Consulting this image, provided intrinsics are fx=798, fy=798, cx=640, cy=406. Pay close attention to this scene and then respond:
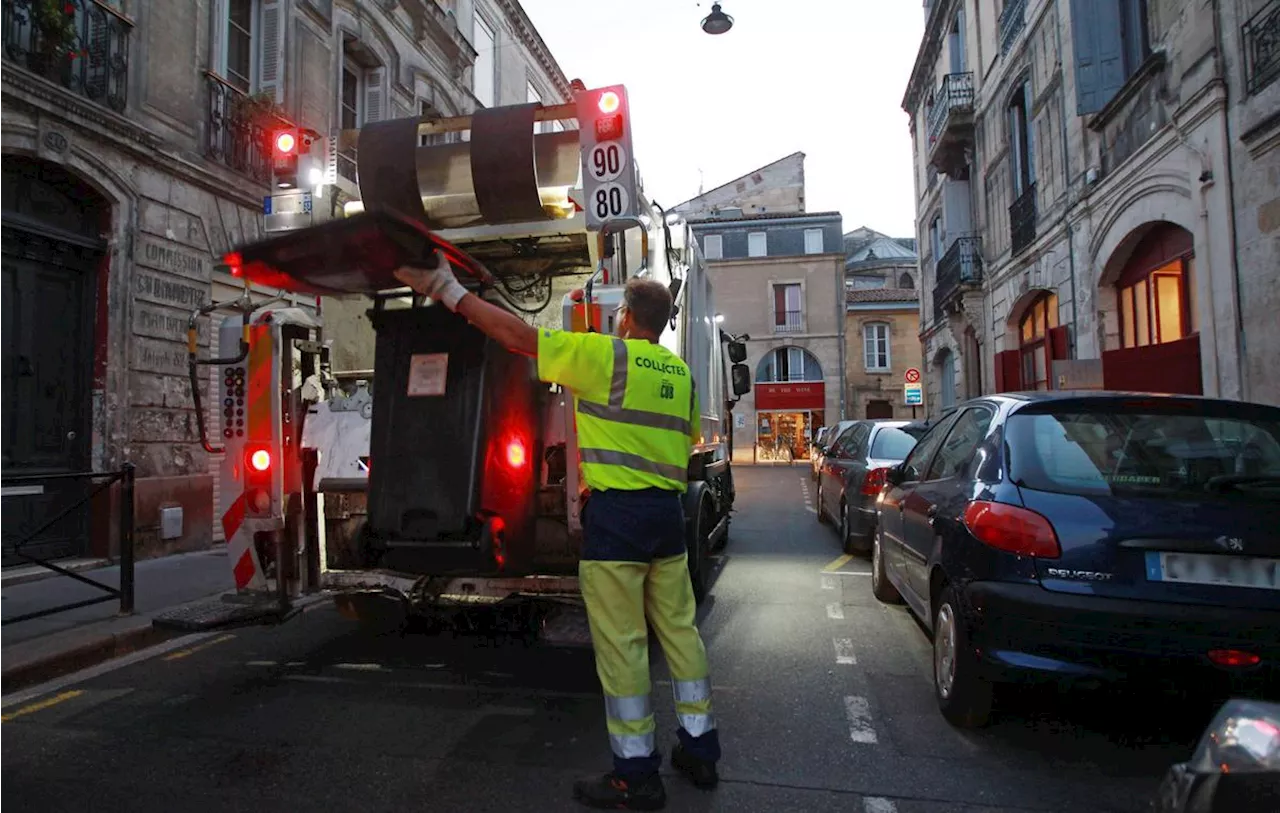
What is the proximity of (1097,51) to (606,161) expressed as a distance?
386 inches

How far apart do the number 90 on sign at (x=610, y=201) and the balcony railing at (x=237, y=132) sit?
22.7 feet

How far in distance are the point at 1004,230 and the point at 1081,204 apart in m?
4.75

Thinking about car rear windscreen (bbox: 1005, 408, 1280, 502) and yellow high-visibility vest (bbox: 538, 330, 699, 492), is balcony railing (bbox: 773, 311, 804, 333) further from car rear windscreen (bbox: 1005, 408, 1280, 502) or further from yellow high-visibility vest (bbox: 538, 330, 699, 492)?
yellow high-visibility vest (bbox: 538, 330, 699, 492)

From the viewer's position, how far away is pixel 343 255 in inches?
136

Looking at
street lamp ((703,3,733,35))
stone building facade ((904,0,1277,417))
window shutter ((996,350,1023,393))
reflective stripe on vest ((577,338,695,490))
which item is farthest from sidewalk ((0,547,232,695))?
street lamp ((703,3,733,35))

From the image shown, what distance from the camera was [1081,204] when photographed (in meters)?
11.8

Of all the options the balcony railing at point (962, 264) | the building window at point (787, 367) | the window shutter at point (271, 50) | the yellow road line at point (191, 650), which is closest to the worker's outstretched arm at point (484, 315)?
the yellow road line at point (191, 650)

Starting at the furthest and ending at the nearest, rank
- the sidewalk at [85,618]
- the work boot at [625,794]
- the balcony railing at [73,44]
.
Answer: the balcony railing at [73,44]
the sidewalk at [85,618]
the work boot at [625,794]

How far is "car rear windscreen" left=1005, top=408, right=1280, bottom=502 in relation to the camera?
3281 millimetres

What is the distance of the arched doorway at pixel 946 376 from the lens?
21.7 metres

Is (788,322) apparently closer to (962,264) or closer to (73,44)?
(962,264)

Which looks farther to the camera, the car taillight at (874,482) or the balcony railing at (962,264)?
the balcony railing at (962,264)

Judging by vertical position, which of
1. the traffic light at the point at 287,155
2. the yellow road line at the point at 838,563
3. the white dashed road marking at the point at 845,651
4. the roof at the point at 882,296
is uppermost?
the roof at the point at 882,296

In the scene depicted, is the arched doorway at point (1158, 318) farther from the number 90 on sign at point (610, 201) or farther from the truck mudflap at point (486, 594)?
the truck mudflap at point (486, 594)
